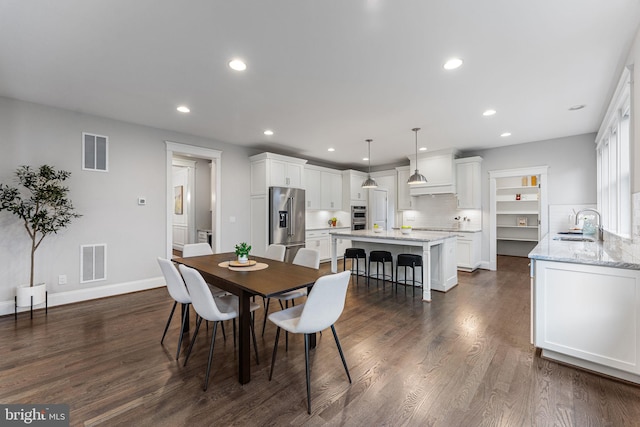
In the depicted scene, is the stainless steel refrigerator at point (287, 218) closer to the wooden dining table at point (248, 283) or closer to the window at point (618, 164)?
the wooden dining table at point (248, 283)

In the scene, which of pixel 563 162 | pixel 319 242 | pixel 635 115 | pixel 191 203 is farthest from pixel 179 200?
pixel 563 162

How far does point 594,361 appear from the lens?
6.86 ft

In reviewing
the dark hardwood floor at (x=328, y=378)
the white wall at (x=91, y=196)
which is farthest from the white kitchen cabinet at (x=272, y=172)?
the dark hardwood floor at (x=328, y=378)

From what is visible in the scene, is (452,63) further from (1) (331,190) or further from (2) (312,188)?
(1) (331,190)

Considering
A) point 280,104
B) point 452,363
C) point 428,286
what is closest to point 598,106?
point 428,286

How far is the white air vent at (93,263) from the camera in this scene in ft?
12.7

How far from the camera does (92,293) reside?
3.95 m

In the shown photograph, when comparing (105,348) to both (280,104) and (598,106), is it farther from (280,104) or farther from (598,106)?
Result: (598,106)

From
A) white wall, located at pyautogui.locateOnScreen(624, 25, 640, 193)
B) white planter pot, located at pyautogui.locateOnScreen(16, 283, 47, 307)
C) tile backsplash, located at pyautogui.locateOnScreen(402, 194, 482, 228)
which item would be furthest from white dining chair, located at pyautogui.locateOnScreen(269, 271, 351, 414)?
tile backsplash, located at pyautogui.locateOnScreen(402, 194, 482, 228)

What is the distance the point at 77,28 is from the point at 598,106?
19.1 ft

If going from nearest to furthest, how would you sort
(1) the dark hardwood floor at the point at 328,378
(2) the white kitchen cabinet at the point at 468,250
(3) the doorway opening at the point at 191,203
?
(1) the dark hardwood floor at the point at 328,378
(2) the white kitchen cabinet at the point at 468,250
(3) the doorway opening at the point at 191,203

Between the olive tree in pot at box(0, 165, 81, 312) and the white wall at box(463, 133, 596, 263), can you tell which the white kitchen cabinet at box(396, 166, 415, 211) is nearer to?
the white wall at box(463, 133, 596, 263)

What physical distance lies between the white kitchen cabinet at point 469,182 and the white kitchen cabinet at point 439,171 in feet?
0.48

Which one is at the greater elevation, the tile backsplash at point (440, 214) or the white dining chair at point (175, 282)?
the tile backsplash at point (440, 214)
